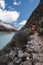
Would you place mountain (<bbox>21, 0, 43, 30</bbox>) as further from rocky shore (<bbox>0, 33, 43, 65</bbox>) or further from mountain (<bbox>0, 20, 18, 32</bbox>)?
mountain (<bbox>0, 20, 18, 32</bbox>)

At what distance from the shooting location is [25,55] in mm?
9109

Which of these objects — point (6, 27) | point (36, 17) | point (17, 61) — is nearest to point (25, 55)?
point (17, 61)

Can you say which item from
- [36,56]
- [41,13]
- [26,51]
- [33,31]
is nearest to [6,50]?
[26,51]

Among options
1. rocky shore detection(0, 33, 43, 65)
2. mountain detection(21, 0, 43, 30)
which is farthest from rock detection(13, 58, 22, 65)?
mountain detection(21, 0, 43, 30)

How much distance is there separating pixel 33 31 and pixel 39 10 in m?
4.43

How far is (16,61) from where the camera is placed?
29.0 feet

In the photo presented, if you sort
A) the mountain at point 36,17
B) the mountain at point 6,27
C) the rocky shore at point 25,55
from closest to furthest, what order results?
the rocky shore at point 25,55 < the mountain at point 36,17 < the mountain at point 6,27

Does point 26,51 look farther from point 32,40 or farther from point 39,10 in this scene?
point 39,10

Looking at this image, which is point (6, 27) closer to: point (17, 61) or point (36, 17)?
point (36, 17)

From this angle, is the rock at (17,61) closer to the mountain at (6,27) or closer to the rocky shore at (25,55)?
the rocky shore at (25,55)

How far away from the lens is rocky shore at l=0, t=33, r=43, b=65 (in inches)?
341

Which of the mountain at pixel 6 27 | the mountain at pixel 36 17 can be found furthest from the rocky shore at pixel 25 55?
the mountain at pixel 6 27

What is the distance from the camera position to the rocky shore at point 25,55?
8.65 meters

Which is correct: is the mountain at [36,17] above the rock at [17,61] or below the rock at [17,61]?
above
